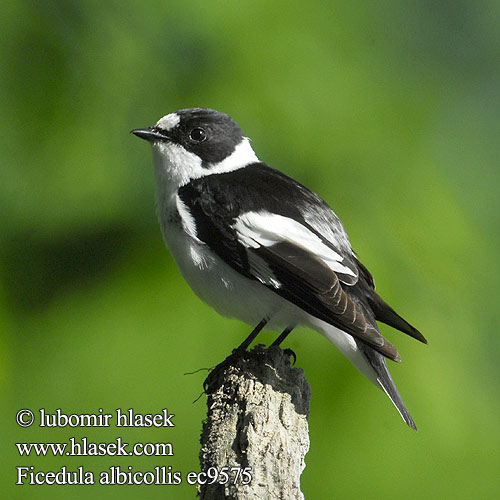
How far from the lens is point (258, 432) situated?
7.55 ft

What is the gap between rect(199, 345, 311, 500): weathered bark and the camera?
86.7 inches

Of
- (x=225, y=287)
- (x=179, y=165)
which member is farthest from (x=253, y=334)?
(x=179, y=165)

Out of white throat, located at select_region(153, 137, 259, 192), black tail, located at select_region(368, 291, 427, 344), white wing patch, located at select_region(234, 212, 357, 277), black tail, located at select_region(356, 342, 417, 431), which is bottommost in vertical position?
black tail, located at select_region(356, 342, 417, 431)

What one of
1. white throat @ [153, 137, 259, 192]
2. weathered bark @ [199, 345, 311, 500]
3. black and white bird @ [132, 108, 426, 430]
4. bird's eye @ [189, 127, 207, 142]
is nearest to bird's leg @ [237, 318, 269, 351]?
black and white bird @ [132, 108, 426, 430]

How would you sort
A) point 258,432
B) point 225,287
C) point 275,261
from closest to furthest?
point 258,432 → point 275,261 → point 225,287

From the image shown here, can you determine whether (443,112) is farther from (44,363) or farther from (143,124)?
(44,363)

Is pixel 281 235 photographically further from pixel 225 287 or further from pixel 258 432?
pixel 258 432

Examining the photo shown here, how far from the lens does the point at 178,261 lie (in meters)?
3.10

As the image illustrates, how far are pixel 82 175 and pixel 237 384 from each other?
1520mm

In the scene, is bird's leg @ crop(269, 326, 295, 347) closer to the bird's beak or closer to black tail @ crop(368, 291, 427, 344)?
black tail @ crop(368, 291, 427, 344)

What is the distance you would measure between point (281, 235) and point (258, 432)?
Result: 85cm

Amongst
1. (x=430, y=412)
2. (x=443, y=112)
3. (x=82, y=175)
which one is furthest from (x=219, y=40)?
(x=430, y=412)

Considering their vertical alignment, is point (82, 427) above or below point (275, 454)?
above

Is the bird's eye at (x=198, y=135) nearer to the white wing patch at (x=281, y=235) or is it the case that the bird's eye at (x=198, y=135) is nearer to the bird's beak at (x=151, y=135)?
the bird's beak at (x=151, y=135)
